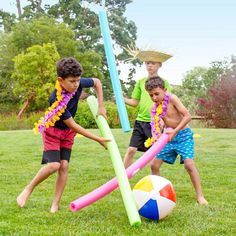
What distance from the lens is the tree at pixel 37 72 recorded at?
99.5 feet

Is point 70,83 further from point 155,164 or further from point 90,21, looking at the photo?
point 90,21

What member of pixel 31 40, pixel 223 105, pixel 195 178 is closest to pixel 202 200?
pixel 195 178

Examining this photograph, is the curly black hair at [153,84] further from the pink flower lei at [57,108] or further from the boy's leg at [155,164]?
the boy's leg at [155,164]

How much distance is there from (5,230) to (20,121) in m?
23.2

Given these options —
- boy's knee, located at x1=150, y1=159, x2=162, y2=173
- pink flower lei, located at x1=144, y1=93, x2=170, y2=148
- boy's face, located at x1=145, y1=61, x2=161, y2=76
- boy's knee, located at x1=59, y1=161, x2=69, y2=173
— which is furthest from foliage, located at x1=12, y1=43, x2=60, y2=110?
boy's knee, located at x1=59, y1=161, x2=69, y2=173

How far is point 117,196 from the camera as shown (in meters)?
5.43

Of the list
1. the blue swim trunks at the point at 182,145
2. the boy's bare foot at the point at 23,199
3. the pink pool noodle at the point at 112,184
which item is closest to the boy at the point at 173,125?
the blue swim trunks at the point at 182,145

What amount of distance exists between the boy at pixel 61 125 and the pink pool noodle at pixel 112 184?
34cm

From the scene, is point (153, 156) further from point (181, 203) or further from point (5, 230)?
point (5, 230)

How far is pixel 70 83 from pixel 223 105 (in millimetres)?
25049

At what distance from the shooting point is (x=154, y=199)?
13.6 feet

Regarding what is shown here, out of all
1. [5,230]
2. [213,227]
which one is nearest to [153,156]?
[213,227]

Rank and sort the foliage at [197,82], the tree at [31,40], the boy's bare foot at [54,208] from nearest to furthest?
the boy's bare foot at [54,208], the tree at [31,40], the foliage at [197,82]

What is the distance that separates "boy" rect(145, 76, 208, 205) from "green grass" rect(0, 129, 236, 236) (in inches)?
13.8
